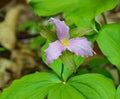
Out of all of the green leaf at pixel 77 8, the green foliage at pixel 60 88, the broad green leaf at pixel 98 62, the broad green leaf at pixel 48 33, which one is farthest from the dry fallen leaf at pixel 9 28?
the broad green leaf at pixel 48 33

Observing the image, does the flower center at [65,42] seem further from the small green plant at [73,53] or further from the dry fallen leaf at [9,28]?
the dry fallen leaf at [9,28]

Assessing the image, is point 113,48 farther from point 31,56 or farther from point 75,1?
point 31,56

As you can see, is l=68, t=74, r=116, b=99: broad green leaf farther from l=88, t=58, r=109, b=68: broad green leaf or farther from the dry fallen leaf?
the dry fallen leaf

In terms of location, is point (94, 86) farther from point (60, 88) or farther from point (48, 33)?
point (48, 33)

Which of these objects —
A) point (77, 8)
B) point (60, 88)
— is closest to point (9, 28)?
point (77, 8)

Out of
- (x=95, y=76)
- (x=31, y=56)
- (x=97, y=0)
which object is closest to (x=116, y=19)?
(x=31, y=56)

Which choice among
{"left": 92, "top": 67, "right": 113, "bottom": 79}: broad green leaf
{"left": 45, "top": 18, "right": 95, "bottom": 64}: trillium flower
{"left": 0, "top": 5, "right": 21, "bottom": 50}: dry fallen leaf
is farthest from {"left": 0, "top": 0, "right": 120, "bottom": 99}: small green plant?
{"left": 0, "top": 5, "right": 21, "bottom": 50}: dry fallen leaf

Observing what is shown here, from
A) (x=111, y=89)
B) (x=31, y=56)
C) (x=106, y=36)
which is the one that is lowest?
(x=31, y=56)

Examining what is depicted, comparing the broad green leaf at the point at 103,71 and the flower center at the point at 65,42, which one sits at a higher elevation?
the flower center at the point at 65,42
